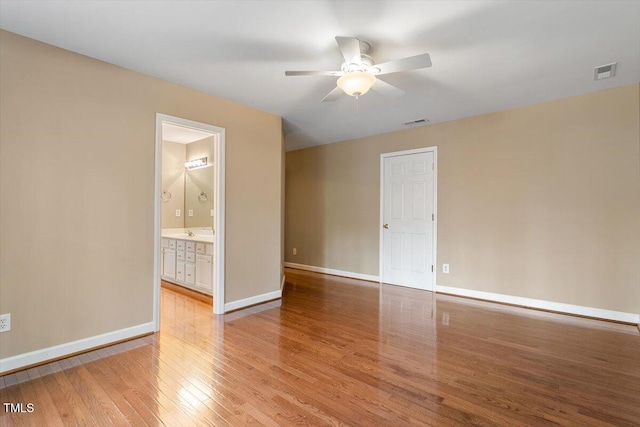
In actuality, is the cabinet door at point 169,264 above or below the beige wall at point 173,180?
below

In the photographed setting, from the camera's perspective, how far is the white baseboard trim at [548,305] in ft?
10.7

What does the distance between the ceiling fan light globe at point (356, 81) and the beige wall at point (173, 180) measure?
4.13 metres

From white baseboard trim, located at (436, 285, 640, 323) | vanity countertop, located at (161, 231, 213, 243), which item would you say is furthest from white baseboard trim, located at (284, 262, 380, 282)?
vanity countertop, located at (161, 231, 213, 243)

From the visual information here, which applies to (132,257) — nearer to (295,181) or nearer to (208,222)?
(208,222)

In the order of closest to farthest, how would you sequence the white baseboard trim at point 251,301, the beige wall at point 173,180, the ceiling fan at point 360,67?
the ceiling fan at point 360,67, the white baseboard trim at point 251,301, the beige wall at point 173,180

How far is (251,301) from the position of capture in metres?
3.86

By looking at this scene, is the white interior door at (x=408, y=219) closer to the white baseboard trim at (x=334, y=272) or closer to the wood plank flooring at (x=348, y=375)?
the white baseboard trim at (x=334, y=272)

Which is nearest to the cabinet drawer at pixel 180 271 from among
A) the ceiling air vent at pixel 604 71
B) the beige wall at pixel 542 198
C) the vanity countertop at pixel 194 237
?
the vanity countertop at pixel 194 237

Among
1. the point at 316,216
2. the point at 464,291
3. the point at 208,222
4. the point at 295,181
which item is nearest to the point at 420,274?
the point at 464,291

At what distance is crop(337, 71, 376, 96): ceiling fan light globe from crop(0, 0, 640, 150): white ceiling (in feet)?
0.94

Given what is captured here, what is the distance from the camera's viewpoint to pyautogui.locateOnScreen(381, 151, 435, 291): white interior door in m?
4.65

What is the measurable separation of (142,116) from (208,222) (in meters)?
2.59

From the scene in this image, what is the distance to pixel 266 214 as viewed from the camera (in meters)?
4.08

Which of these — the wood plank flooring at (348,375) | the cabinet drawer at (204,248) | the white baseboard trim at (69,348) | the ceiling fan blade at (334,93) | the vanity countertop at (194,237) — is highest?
the ceiling fan blade at (334,93)
